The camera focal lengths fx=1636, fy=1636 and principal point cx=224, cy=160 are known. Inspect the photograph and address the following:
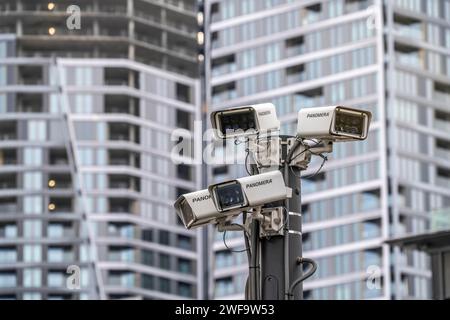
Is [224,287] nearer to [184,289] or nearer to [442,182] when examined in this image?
[184,289]

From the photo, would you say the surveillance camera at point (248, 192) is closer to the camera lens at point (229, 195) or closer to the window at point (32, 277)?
the camera lens at point (229, 195)

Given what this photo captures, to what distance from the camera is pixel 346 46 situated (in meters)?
142

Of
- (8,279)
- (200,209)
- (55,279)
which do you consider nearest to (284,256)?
(200,209)

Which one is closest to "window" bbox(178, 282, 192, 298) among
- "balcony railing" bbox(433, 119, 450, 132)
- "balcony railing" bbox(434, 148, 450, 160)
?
"balcony railing" bbox(434, 148, 450, 160)

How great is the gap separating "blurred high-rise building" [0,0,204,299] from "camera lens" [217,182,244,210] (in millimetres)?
123488

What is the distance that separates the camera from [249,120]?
1678cm

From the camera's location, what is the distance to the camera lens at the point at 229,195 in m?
16.2

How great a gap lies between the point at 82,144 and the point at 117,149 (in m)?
3.46

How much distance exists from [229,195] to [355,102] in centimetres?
12372

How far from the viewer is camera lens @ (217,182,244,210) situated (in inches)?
637

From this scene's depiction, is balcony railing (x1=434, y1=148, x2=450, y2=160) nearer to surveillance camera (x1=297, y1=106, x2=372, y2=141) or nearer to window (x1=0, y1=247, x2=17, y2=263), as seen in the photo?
window (x1=0, y1=247, x2=17, y2=263)

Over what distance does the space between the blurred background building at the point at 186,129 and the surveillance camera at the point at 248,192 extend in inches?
4571
